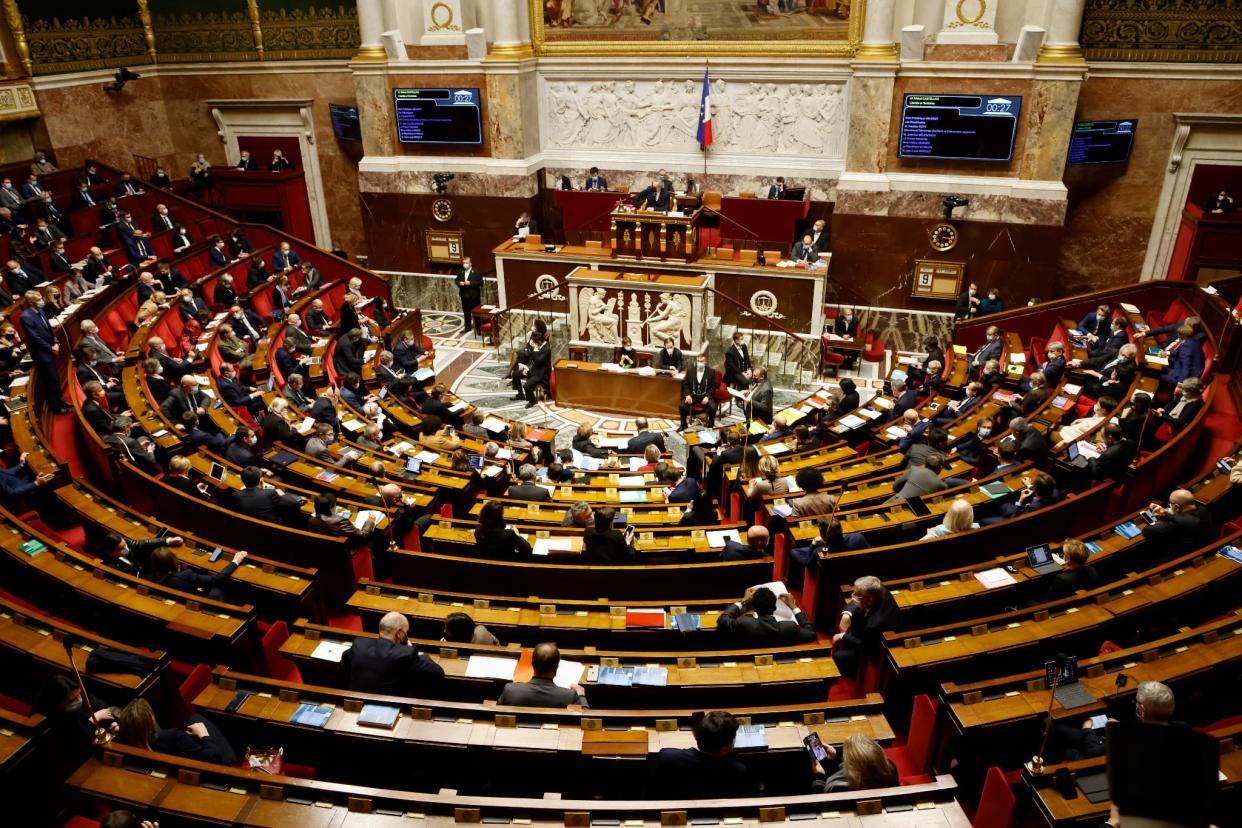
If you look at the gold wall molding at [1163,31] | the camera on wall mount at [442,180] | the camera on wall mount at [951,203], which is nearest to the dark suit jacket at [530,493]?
the camera on wall mount at [951,203]

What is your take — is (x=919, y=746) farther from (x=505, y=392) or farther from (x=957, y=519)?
(x=505, y=392)

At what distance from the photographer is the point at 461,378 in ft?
46.3

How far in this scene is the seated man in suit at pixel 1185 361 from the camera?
9469 mm

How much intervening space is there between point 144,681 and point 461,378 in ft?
31.9

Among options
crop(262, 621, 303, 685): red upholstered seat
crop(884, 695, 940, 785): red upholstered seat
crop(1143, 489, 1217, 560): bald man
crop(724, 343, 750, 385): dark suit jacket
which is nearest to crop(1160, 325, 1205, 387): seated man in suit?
crop(1143, 489, 1217, 560): bald man

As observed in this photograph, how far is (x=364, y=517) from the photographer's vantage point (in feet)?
Result: 22.6

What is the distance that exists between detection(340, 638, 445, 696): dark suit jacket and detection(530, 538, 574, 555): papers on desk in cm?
185

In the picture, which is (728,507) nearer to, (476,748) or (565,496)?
(565,496)

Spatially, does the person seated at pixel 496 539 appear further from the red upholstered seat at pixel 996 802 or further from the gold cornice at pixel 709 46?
the gold cornice at pixel 709 46

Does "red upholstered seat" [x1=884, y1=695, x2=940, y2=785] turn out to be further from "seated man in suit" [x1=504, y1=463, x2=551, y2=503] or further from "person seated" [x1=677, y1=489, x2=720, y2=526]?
"seated man in suit" [x1=504, y1=463, x2=551, y2=503]

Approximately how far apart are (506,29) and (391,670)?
14.9m

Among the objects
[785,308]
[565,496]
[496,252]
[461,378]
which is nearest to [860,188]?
[785,308]

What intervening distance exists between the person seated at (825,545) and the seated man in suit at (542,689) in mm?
2424

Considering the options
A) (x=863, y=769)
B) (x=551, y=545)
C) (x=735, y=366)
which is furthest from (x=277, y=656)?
(x=735, y=366)
